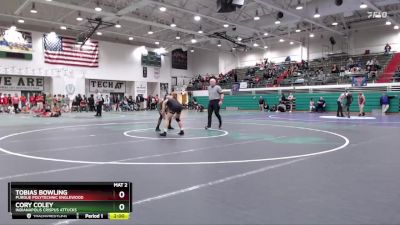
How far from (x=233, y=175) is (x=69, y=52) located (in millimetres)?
31265

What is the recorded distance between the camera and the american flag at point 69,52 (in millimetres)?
31094

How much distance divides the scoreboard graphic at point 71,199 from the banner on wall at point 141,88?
36790mm

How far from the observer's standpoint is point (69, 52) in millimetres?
32406

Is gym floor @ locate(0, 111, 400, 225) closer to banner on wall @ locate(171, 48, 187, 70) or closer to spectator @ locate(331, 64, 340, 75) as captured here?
spectator @ locate(331, 64, 340, 75)

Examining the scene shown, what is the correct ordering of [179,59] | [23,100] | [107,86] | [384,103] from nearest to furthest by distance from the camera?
[384,103], [23,100], [107,86], [179,59]

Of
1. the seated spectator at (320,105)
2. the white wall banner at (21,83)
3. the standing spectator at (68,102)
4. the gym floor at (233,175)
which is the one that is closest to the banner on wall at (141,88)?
the standing spectator at (68,102)

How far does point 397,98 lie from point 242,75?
1898 cm

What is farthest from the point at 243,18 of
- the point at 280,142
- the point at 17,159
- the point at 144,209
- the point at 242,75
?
the point at 144,209

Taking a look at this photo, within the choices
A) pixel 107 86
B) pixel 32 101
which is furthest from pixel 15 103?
pixel 107 86

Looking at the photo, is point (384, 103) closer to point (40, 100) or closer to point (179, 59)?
point (40, 100)

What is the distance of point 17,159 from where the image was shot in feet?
18.5

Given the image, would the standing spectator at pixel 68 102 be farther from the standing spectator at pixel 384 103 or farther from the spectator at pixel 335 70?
the standing spectator at pixel 384 103

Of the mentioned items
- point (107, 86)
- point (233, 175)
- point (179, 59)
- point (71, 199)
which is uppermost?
point (179, 59)

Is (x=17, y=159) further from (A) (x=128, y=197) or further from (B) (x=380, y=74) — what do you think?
(B) (x=380, y=74)
